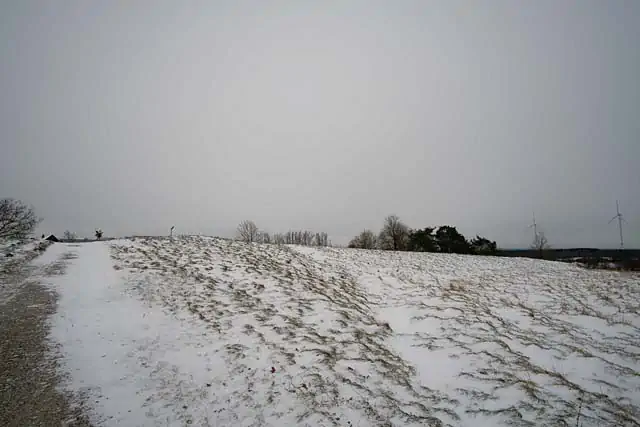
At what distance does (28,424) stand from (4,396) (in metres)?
1.11

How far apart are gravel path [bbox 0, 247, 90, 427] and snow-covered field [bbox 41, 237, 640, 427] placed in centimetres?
31

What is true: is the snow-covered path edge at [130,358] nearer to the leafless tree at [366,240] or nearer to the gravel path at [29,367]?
the gravel path at [29,367]

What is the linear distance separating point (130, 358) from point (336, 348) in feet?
15.9

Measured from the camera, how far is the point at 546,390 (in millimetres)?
5523

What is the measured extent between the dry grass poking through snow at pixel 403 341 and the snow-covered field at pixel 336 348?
0.04 metres

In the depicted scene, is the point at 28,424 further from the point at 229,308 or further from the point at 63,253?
the point at 63,253

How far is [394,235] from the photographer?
55.9 meters

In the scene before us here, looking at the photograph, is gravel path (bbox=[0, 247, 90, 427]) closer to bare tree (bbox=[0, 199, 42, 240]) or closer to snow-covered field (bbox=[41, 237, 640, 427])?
snow-covered field (bbox=[41, 237, 640, 427])

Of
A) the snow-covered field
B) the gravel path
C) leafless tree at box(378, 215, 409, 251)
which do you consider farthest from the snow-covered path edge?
leafless tree at box(378, 215, 409, 251)

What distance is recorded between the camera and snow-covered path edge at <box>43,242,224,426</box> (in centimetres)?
469

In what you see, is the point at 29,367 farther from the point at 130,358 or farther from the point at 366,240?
the point at 366,240

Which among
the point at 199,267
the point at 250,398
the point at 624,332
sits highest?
the point at 199,267

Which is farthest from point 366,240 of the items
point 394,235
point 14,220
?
point 14,220

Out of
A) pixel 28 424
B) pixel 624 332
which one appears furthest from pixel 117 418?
pixel 624 332
